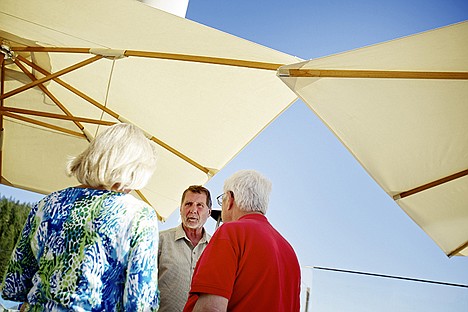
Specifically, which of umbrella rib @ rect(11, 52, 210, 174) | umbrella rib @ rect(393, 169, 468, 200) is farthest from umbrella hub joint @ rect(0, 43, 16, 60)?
umbrella rib @ rect(393, 169, 468, 200)

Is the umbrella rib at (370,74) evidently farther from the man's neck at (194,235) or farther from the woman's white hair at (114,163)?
the woman's white hair at (114,163)

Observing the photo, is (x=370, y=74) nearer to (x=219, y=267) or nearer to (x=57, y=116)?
(x=219, y=267)

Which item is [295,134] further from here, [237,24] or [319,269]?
[319,269]

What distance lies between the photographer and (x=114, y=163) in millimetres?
1826

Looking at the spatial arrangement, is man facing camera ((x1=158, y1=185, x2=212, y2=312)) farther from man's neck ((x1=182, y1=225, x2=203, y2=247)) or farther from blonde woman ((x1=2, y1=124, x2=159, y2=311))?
blonde woman ((x1=2, y1=124, x2=159, y2=311))

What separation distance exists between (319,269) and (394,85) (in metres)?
1.52

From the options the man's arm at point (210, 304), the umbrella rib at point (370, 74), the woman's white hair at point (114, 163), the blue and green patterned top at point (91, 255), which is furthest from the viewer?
the umbrella rib at point (370, 74)

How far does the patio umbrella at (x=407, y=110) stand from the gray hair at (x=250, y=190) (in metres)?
0.86

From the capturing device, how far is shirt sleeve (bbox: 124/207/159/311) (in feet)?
5.53

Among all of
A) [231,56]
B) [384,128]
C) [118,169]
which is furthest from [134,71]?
[118,169]

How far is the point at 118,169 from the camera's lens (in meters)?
1.83

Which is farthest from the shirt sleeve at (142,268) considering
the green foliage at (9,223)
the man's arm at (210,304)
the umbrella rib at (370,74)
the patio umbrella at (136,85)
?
the green foliage at (9,223)

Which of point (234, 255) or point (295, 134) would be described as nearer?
point (234, 255)

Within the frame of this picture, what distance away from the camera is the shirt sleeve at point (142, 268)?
1.69m
